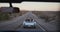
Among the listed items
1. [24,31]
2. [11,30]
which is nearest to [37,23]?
[24,31]

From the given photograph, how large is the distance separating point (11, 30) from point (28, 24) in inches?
14.1

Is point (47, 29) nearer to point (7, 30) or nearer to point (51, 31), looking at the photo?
point (51, 31)

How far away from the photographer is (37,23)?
358 centimetres

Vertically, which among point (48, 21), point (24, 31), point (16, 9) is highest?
point (16, 9)

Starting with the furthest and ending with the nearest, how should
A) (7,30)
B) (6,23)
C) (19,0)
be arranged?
(6,23)
(7,30)
(19,0)

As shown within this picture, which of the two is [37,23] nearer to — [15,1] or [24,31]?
[24,31]

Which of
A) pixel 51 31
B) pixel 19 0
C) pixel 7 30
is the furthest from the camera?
pixel 7 30

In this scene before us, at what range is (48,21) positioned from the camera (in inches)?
127

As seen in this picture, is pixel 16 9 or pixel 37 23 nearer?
pixel 16 9

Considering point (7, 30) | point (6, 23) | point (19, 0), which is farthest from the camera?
point (6, 23)

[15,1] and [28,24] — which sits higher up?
[15,1]

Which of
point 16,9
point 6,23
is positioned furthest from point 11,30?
point 16,9

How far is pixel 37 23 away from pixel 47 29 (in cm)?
43

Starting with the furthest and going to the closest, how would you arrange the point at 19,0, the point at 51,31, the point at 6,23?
1. the point at 6,23
2. the point at 51,31
3. the point at 19,0
